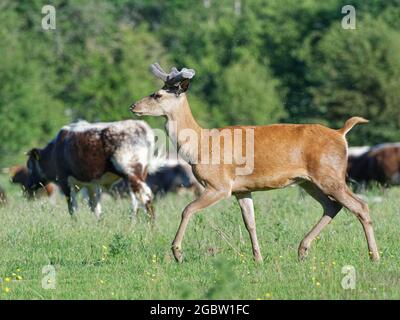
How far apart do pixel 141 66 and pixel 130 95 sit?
3378 mm

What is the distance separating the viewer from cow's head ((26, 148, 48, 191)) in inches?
793

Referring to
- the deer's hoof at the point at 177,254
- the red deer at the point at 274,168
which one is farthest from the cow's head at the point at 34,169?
the deer's hoof at the point at 177,254

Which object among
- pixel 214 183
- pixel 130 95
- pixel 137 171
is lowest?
pixel 130 95

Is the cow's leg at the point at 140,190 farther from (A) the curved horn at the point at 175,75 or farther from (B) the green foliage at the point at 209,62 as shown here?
(B) the green foliage at the point at 209,62

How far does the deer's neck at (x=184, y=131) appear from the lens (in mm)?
11375

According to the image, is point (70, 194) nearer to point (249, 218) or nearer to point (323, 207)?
point (249, 218)

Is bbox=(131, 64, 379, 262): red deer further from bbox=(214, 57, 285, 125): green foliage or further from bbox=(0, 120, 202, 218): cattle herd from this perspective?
bbox=(214, 57, 285, 125): green foliage

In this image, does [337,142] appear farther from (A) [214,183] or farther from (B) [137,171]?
(B) [137,171]

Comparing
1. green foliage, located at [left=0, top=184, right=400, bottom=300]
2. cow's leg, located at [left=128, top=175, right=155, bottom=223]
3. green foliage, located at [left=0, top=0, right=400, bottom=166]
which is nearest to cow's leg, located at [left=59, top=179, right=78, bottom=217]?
cow's leg, located at [left=128, top=175, right=155, bottom=223]

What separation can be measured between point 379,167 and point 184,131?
19948 millimetres

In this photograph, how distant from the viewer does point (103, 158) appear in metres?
18.0
